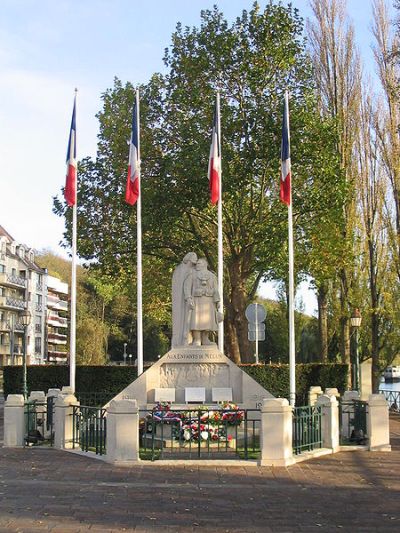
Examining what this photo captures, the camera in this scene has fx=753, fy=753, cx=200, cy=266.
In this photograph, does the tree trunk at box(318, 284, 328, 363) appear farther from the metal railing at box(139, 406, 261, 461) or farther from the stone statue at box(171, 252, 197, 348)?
the metal railing at box(139, 406, 261, 461)

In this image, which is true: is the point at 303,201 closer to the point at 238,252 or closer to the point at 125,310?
the point at 238,252

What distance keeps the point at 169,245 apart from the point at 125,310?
4571 cm

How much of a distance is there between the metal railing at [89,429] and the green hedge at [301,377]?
13.3 m

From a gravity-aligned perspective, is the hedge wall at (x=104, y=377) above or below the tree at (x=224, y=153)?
below

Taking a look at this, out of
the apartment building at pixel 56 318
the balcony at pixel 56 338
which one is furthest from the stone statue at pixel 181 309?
the balcony at pixel 56 338

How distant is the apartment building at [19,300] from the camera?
78125 millimetres

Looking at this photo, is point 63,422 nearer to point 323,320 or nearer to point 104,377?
point 104,377

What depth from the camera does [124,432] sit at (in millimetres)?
14867

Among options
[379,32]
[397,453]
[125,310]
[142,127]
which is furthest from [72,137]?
[125,310]

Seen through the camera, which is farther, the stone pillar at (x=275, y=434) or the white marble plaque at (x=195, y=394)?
the white marble plaque at (x=195, y=394)

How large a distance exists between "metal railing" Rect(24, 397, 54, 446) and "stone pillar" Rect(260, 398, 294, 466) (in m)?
6.01

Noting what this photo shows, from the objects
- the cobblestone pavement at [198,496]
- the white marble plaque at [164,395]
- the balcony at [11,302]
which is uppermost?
the balcony at [11,302]

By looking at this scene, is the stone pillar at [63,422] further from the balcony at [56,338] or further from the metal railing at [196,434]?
the balcony at [56,338]

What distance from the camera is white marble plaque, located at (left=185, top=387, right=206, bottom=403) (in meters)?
19.6
